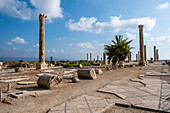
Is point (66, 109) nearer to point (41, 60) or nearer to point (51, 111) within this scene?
point (51, 111)

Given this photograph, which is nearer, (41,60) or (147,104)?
(147,104)

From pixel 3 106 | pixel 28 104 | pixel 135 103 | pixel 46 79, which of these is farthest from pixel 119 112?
pixel 46 79

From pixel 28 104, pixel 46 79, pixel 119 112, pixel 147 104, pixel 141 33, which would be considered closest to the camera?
pixel 119 112

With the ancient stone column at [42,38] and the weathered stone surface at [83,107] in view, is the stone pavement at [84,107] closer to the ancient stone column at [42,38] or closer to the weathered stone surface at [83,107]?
the weathered stone surface at [83,107]

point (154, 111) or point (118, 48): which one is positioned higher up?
point (118, 48)

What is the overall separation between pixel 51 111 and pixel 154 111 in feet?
7.74

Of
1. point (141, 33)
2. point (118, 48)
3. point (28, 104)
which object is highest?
point (141, 33)

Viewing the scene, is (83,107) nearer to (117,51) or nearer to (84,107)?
(84,107)

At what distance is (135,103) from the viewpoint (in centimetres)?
316

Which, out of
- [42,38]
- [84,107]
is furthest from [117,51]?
[84,107]

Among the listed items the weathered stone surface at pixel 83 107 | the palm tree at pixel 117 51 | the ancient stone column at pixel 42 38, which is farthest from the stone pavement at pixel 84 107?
the palm tree at pixel 117 51

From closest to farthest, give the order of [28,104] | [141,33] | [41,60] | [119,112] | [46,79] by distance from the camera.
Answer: [119,112], [28,104], [46,79], [41,60], [141,33]

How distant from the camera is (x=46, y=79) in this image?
505cm

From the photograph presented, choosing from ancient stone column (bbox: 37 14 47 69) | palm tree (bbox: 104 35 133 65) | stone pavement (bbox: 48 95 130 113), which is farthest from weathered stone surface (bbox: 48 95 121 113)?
palm tree (bbox: 104 35 133 65)
